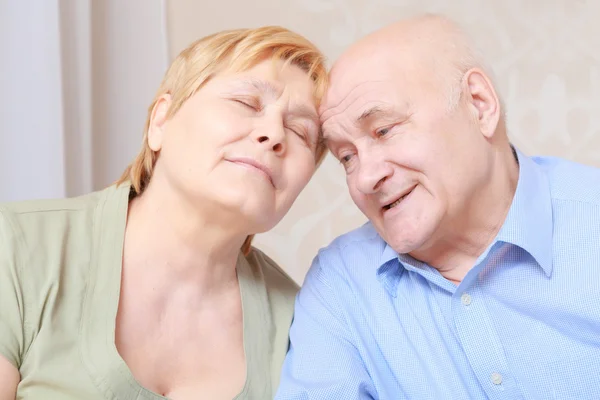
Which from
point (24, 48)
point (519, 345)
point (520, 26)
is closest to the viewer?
point (519, 345)

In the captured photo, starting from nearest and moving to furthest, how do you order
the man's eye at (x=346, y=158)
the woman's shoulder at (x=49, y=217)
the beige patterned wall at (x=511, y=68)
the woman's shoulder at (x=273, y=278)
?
1. the woman's shoulder at (x=49, y=217)
2. the man's eye at (x=346, y=158)
3. the woman's shoulder at (x=273, y=278)
4. the beige patterned wall at (x=511, y=68)

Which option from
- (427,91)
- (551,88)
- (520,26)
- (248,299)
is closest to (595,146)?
(551,88)

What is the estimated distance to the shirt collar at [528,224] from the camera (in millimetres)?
1396

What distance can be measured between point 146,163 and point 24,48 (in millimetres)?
495

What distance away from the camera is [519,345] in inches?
54.2

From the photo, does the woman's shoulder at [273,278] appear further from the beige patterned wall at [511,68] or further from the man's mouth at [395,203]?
the beige patterned wall at [511,68]

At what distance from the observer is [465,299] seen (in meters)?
1.43

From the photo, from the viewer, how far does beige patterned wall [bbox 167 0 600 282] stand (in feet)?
8.18

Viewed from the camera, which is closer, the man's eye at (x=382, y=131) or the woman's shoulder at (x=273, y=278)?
the man's eye at (x=382, y=131)

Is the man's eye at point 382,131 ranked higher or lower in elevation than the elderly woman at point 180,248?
higher

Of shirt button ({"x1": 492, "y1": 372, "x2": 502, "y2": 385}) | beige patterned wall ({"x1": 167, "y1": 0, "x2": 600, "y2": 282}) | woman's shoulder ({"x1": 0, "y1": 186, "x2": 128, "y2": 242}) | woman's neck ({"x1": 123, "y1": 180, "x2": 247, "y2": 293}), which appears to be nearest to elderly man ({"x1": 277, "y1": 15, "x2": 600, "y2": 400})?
shirt button ({"x1": 492, "y1": 372, "x2": 502, "y2": 385})

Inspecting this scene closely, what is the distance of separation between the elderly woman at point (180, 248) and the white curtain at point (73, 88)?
1.18 ft

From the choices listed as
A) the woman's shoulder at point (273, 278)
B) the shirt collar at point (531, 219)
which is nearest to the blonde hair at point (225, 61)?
the woman's shoulder at point (273, 278)

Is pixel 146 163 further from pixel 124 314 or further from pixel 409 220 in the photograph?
pixel 409 220
